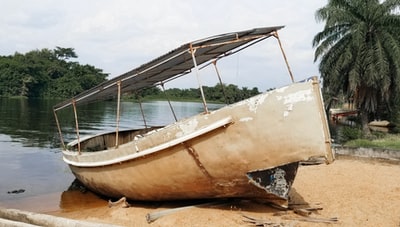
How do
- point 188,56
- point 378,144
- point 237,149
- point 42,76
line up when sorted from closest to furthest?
1. point 237,149
2. point 188,56
3. point 378,144
4. point 42,76

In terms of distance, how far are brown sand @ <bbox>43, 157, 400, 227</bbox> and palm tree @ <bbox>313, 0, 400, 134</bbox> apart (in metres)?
15.2

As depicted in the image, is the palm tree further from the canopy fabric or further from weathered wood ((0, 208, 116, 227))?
weathered wood ((0, 208, 116, 227))

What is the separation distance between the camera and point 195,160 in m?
6.91

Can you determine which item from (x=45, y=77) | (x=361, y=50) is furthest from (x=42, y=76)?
(x=361, y=50)

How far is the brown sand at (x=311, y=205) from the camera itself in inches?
272

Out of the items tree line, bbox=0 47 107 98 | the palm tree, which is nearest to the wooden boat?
the palm tree

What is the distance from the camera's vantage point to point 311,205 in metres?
7.78

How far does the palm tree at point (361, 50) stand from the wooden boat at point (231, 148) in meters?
19.4

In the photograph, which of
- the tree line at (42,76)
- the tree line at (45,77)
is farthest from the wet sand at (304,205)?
the tree line at (42,76)

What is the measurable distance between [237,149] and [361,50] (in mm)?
21972

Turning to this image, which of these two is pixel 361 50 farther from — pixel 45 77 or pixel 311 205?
pixel 45 77

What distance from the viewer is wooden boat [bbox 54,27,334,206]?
6.35 metres

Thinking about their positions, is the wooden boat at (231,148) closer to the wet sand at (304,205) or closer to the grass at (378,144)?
the wet sand at (304,205)

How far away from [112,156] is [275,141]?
345 centimetres
